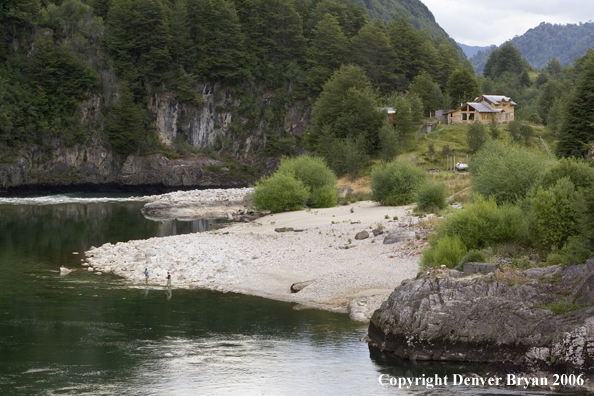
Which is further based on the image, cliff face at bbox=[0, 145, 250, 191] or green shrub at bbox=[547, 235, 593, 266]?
cliff face at bbox=[0, 145, 250, 191]

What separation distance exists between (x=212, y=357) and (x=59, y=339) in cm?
619

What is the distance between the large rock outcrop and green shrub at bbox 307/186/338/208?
39738 millimetres

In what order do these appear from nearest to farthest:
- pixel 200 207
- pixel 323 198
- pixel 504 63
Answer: pixel 323 198
pixel 200 207
pixel 504 63

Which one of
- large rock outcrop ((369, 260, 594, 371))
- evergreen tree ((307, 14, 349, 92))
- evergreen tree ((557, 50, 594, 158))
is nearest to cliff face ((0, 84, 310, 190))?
evergreen tree ((307, 14, 349, 92))

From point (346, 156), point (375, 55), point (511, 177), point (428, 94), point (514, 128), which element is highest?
point (375, 55)

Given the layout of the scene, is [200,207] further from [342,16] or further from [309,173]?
[342,16]

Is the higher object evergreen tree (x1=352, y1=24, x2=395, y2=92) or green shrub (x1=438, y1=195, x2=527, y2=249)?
evergreen tree (x1=352, y1=24, x2=395, y2=92)

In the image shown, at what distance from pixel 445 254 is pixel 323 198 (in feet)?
112

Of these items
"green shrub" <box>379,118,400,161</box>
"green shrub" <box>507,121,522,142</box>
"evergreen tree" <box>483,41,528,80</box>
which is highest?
"evergreen tree" <box>483,41,528,80</box>

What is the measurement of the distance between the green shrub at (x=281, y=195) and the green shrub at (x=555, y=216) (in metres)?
32.7

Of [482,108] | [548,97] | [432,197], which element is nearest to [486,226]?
[432,197]

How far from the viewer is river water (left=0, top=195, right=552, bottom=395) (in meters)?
20.5

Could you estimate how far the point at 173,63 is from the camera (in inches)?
4998

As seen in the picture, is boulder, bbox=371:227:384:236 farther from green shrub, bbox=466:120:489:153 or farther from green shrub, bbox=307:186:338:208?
green shrub, bbox=466:120:489:153
